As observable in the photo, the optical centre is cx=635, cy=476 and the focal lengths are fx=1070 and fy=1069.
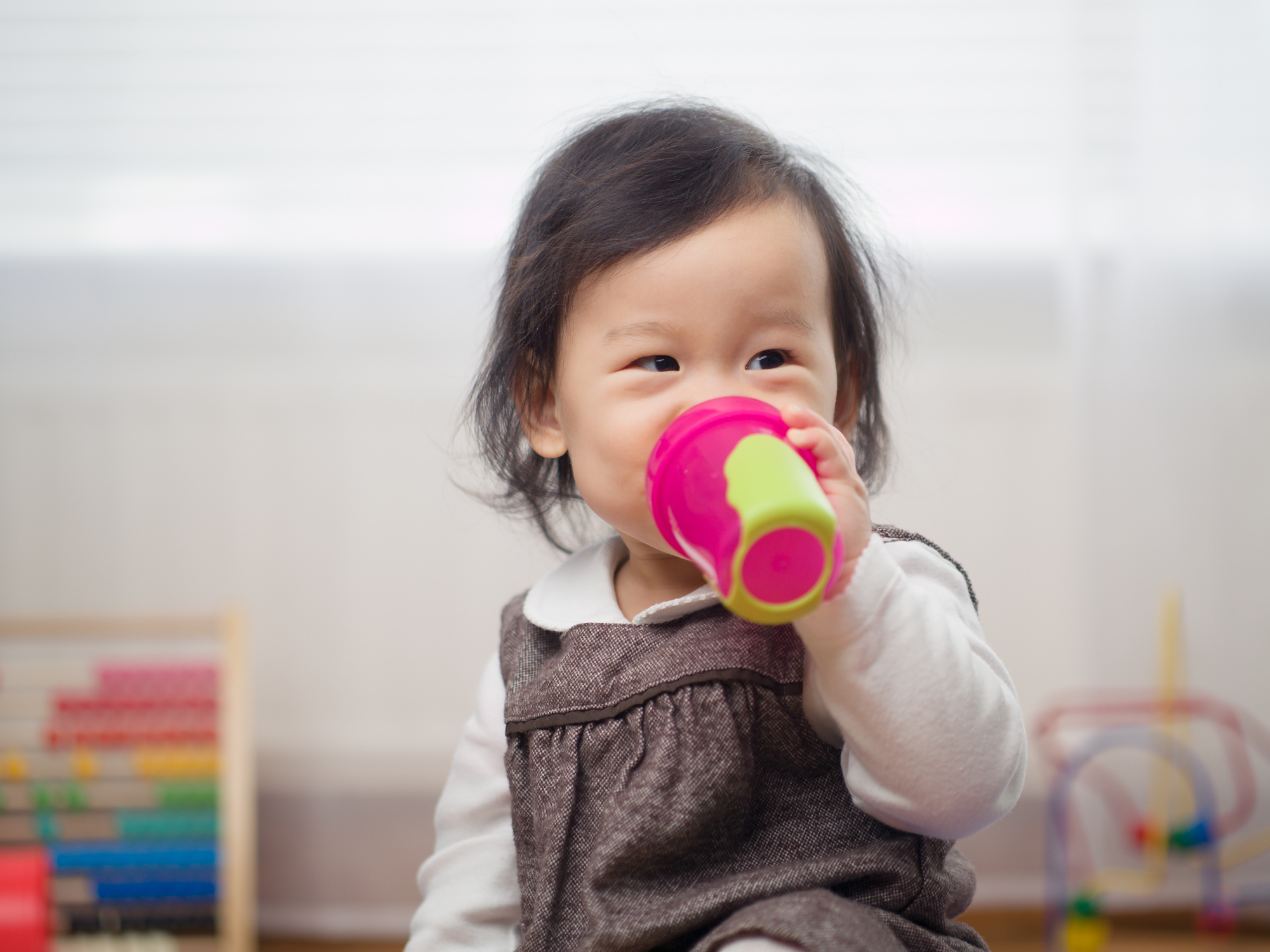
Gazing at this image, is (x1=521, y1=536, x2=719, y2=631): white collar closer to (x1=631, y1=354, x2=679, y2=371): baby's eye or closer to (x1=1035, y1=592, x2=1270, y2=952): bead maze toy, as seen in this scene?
(x1=631, y1=354, x2=679, y2=371): baby's eye

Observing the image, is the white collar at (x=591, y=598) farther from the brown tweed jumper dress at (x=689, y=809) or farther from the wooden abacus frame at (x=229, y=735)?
the wooden abacus frame at (x=229, y=735)

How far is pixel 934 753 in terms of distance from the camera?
1.64ft

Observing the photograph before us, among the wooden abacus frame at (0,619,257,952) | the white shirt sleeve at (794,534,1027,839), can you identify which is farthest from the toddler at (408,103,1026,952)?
the wooden abacus frame at (0,619,257,952)

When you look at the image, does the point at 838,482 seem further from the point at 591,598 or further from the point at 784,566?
the point at 591,598

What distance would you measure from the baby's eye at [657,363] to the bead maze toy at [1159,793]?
1.02 meters

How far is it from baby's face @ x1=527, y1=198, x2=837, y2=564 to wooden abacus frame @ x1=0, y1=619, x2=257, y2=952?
90 centimetres

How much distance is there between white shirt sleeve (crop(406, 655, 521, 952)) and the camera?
645 millimetres

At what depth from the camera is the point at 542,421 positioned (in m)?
0.71

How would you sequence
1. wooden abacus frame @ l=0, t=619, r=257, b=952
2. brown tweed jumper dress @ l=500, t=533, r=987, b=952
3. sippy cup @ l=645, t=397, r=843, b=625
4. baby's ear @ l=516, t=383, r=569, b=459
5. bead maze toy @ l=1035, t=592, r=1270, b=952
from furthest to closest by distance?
bead maze toy @ l=1035, t=592, r=1270, b=952
wooden abacus frame @ l=0, t=619, r=257, b=952
baby's ear @ l=516, t=383, r=569, b=459
brown tweed jumper dress @ l=500, t=533, r=987, b=952
sippy cup @ l=645, t=397, r=843, b=625

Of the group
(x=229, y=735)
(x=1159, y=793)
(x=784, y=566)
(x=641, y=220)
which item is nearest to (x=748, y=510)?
(x=784, y=566)

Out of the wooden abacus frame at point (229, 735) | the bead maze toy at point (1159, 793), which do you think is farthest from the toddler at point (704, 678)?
the bead maze toy at point (1159, 793)

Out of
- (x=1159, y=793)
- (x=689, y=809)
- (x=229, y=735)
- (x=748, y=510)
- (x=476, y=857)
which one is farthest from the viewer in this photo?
(x=1159, y=793)

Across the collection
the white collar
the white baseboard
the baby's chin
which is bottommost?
the white baseboard

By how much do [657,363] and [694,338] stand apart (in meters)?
0.03
